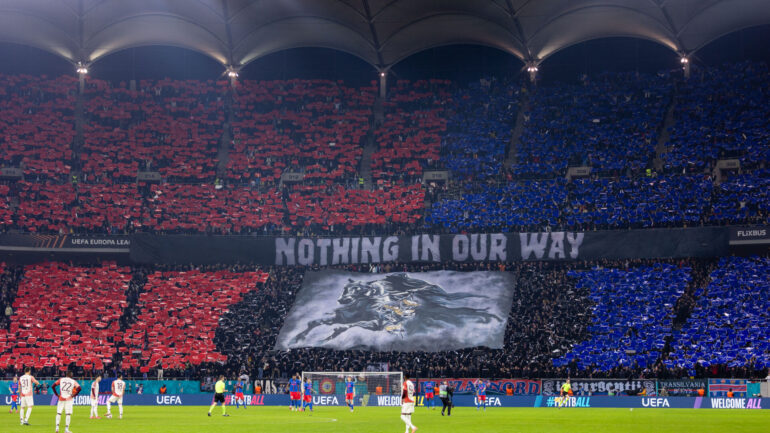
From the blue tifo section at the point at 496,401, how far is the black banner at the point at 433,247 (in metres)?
13.5

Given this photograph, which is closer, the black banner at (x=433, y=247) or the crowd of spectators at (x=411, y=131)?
the black banner at (x=433, y=247)

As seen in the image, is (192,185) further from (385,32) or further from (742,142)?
(742,142)

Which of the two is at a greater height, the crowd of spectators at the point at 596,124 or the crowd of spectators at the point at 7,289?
the crowd of spectators at the point at 596,124

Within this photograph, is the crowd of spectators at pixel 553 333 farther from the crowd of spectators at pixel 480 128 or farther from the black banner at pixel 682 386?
the crowd of spectators at pixel 480 128

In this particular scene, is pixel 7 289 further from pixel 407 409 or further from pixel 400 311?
pixel 407 409

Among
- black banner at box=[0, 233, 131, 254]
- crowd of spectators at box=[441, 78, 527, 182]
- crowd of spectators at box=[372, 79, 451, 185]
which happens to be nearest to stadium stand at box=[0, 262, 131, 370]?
black banner at box=[0, 233, 131, 254]

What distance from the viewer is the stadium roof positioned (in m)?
66.2

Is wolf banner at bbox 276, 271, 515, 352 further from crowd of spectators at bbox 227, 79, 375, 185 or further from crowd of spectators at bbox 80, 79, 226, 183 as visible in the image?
crowd of spectators at bbox 80, 79, 226, 183

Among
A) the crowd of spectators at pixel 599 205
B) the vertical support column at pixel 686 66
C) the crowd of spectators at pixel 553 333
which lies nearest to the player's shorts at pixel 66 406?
the crowd of spectators at pixel 553 333

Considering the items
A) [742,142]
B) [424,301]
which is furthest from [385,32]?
[742,142]

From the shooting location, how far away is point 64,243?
202 ft

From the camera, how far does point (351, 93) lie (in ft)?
255

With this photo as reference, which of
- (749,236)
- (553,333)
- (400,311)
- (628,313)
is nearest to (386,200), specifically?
(400,311)

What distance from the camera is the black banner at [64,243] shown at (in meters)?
60.5
